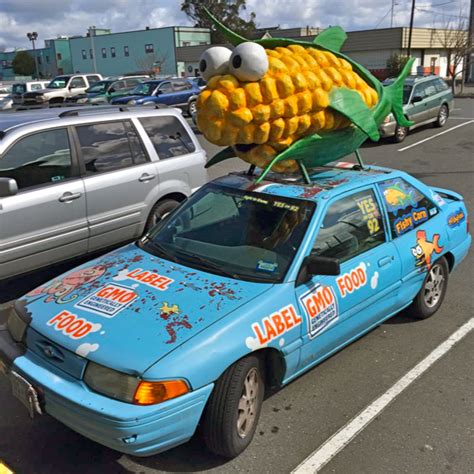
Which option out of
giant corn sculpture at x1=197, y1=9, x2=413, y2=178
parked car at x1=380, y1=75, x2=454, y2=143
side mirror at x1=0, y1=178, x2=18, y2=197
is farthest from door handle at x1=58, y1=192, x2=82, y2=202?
parked car at x1=380, y1=75, x2=454, y2=143

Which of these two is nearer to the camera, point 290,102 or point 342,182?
point 290,102

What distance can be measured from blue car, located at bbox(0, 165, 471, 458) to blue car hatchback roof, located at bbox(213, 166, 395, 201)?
2 cm

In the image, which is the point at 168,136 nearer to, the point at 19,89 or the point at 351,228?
the point at 351,228

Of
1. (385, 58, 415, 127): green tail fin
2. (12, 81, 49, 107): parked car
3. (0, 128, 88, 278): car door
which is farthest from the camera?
(12, 81, 49, 107): parked car

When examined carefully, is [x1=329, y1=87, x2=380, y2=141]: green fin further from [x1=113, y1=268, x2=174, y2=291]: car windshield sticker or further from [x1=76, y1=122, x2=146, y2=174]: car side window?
[x1=76, y1=122, x2=146, y2=174]: car side window

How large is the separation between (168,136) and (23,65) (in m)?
85.2

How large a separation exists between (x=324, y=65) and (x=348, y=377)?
7.65ft

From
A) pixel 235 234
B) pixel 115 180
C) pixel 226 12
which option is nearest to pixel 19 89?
pixel 115 180

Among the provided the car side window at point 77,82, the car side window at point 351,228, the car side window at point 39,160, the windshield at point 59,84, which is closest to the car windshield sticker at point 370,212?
the car side window at point 351,228

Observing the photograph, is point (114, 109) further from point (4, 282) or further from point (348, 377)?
point (348, 377)

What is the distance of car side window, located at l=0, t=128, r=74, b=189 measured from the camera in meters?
5.05

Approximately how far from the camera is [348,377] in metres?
3.85

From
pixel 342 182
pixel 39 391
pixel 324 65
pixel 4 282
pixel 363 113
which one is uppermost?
pixel 324 65

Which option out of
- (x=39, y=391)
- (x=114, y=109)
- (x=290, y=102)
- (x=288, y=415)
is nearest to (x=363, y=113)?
(x=290, y=102)
